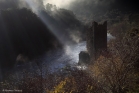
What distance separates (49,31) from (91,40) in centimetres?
5111

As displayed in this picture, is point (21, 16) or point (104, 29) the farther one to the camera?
point (21, 16)

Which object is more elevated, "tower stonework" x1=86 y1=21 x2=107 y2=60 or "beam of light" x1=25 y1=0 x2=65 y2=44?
"beam of light" x1=25 y1=0 x2=65 y2=44

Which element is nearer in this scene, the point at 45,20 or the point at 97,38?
the point at 97,38

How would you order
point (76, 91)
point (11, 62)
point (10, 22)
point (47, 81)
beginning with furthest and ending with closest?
point (10, 22) < point (11, 62) < point (47, 81) < point (76, 91)

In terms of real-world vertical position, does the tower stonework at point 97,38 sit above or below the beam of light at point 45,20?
below

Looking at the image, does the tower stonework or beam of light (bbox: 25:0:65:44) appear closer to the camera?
the tower stonework

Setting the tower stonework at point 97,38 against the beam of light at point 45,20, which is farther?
the beam of light at point 45,20

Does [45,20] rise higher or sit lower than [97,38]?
higher

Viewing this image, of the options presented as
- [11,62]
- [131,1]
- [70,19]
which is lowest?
[11,62]

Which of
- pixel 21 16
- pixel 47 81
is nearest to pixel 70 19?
pixel 21 16

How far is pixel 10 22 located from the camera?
261 feet

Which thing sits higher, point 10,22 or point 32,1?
point 32,1

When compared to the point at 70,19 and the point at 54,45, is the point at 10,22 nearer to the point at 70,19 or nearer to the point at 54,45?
the point at 54,45

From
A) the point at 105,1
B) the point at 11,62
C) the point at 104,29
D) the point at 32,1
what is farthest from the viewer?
the point at 105,1
